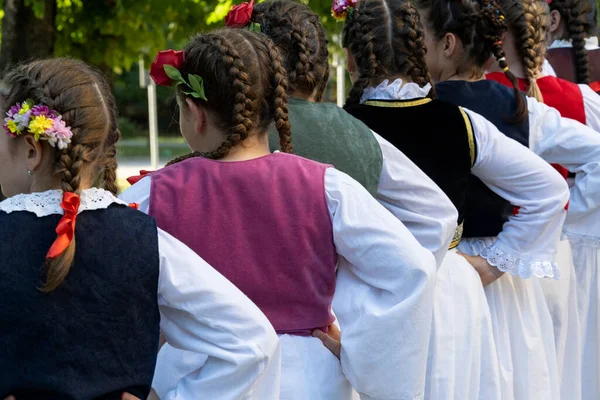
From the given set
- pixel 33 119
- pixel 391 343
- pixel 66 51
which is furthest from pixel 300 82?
pixel 66 51

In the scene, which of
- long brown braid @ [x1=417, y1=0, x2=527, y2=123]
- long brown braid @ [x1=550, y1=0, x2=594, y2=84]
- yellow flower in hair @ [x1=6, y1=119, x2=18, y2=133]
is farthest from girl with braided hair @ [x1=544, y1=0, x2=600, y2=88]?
yellow flower in hair @ [x1=6, y1=119, x2=18, y2=133]

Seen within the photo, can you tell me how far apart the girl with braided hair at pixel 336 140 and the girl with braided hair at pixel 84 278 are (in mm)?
→ 708

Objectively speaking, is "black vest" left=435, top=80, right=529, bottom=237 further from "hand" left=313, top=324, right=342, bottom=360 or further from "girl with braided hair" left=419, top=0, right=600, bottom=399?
"hand" left=313, top=324, right=342, bottom=360

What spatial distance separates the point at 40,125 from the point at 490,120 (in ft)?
5.97

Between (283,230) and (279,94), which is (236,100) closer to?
(279,94)

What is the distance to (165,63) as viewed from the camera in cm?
220

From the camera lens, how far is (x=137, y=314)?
71.2 inches

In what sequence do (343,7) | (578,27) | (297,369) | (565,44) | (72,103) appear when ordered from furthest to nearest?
(565,44)
(578,27)
(343,7)
(297,369)
(72,103)

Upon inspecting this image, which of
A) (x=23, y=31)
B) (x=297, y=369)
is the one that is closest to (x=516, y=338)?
(x=297, y=369)

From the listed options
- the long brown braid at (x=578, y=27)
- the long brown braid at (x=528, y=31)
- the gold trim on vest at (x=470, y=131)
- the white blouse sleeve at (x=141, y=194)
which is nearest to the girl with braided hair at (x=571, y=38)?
the long brown braid at (x=578, y=27)

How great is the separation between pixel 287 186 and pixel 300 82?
21.0 inches

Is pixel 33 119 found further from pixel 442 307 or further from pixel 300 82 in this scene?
pixel 442 307

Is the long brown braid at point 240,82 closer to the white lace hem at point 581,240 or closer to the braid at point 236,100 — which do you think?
the braid at point 236,100

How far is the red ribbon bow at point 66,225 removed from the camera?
166cm
